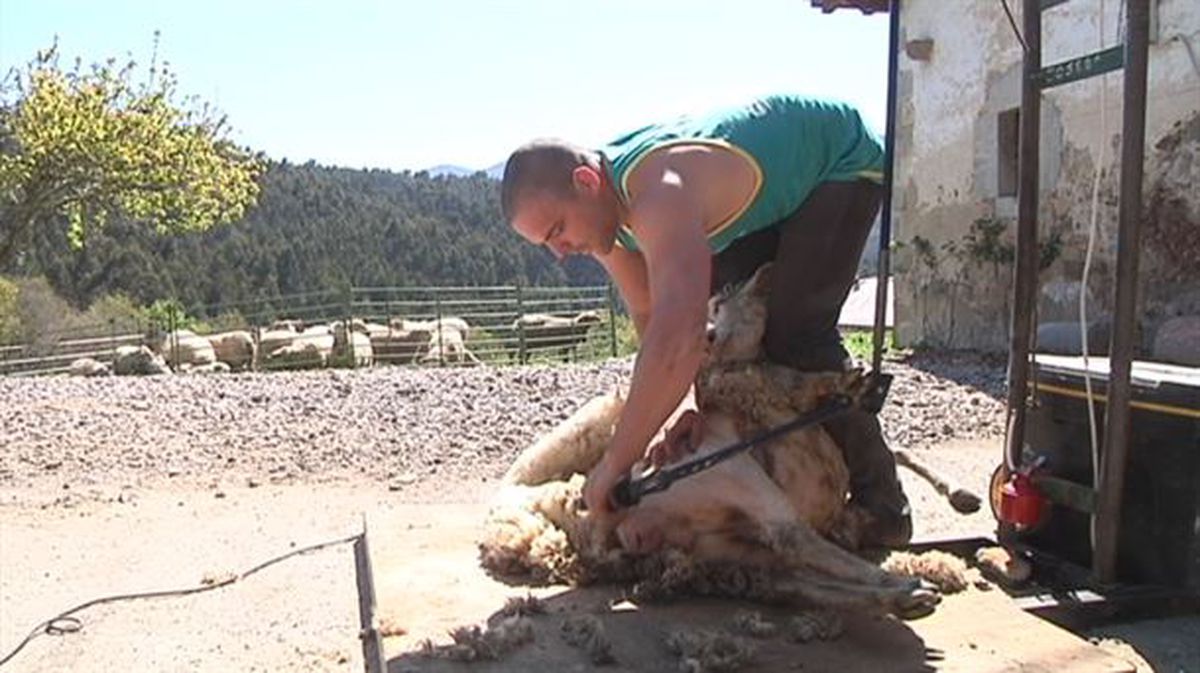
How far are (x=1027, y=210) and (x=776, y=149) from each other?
2.62 ft

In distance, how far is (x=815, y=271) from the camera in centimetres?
285

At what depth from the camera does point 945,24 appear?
12.1 metres

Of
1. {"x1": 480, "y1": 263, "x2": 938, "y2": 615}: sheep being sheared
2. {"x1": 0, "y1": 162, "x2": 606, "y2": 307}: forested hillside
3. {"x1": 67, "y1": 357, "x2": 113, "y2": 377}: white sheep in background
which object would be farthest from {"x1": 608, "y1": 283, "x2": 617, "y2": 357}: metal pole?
{"x1": 0, "y1": 162, "x2": 606, "y2": 307}: forested hillside

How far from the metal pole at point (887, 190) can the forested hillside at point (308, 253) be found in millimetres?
41125

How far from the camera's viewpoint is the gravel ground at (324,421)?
6.89m

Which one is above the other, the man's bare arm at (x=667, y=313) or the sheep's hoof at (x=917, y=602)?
the man's bare arm at (x=667, y=313)

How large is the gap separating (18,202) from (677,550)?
2231 cm

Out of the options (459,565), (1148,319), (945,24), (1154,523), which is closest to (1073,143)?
(1148,319)

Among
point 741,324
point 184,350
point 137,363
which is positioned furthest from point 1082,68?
point 184,350

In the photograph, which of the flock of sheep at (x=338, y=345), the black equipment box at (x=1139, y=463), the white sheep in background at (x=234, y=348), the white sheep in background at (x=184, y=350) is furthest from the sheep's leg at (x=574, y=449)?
the white sheep in background at (x=234, y=348)

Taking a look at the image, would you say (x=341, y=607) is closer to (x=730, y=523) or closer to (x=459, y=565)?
(x=459, y=565)

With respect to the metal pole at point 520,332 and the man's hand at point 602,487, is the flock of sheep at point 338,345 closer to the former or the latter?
the metal pole at point 520,332

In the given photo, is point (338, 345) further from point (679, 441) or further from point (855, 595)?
point (855, 595)

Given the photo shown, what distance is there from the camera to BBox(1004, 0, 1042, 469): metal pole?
2.97m
